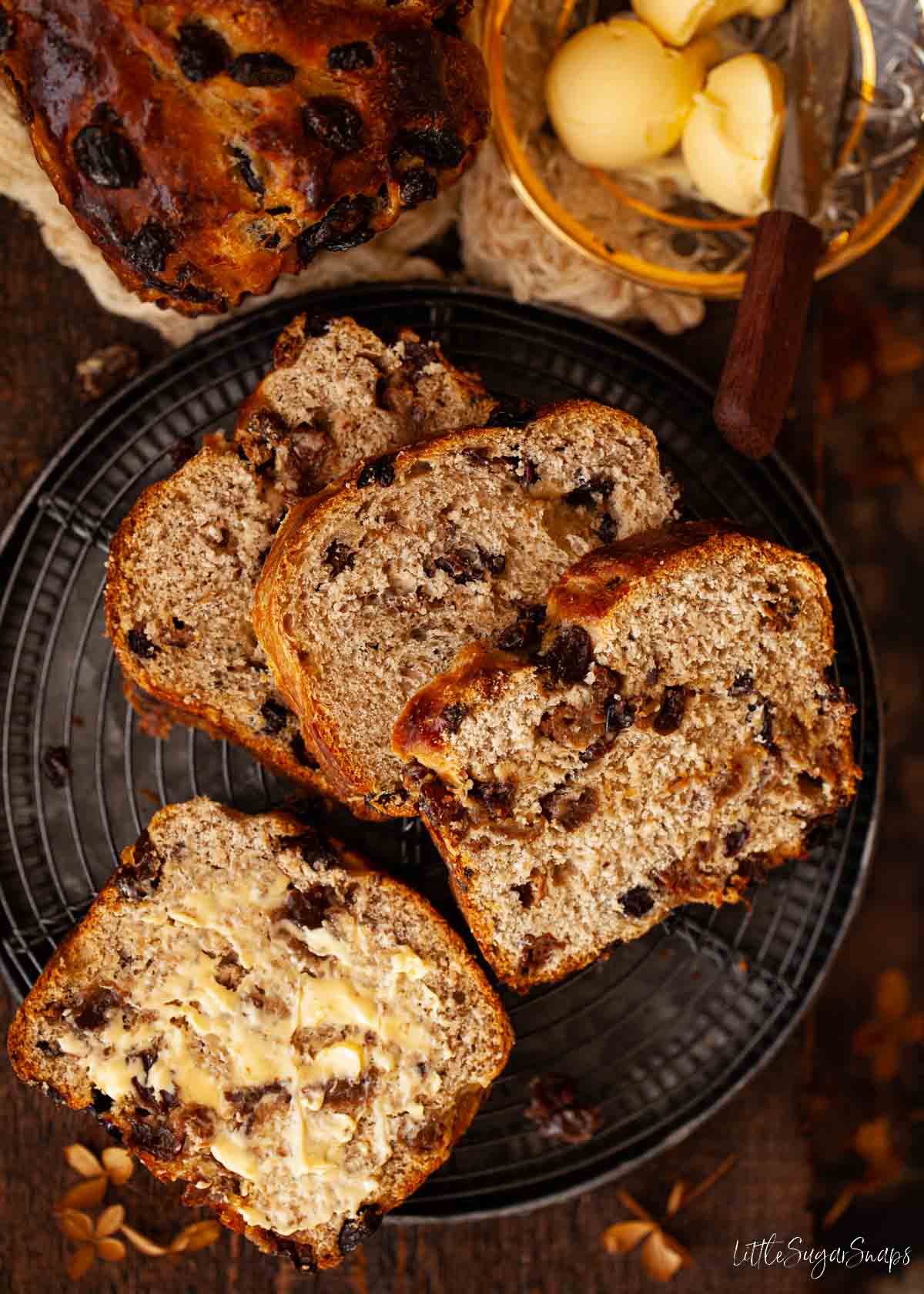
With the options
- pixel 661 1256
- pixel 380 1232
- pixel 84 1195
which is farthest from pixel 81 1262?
pixel 661 1256

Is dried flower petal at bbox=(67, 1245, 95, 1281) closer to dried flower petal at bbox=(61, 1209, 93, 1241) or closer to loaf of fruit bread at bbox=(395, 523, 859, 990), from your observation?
dried flower petal at bbox=(61, 1209, 93, 1241)

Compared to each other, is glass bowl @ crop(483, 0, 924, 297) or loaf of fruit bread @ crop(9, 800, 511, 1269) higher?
glass bowl @ crop(483, 0, 924, 297)

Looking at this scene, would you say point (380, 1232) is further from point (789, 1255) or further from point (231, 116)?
point (231, 116)

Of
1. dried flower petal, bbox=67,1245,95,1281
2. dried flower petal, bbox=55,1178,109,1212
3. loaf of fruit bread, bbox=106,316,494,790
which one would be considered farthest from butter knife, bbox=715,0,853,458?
dried flower petal, bbox=67,1245,95,1281

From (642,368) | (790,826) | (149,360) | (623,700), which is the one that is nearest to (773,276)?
(642,368)

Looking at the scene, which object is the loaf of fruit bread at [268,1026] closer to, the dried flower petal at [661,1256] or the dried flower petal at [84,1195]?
the dried flower petal at [84,1195]

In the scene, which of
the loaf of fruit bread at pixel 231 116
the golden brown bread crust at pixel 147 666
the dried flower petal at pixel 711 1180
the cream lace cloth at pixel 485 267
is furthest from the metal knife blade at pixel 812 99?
the dried flower petal at pixel 711 1180
